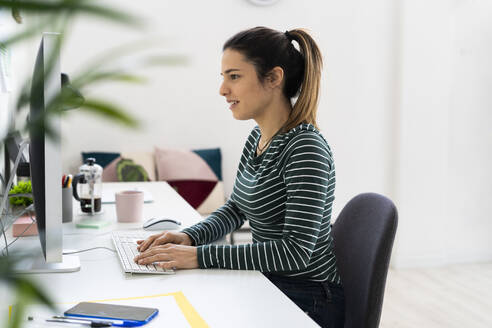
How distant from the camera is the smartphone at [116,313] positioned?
3.05ft

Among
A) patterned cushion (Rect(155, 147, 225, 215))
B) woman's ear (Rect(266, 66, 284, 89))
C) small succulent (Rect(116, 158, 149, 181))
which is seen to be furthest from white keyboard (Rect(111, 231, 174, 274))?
patterned cushion (Rect(155, 147, 225, 215))

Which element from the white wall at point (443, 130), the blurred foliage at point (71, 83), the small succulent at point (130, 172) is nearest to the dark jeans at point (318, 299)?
the blurred foliage at point (71, 83)

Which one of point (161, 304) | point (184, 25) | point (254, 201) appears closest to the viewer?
point (161, 304)

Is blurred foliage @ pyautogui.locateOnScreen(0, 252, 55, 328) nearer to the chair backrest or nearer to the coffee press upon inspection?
the chair backrest

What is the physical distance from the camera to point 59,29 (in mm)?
259

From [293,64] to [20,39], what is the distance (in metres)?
1.30

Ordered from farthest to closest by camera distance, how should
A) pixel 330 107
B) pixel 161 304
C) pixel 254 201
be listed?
pixel 330 107
pixel 254 201
pixel 161 304

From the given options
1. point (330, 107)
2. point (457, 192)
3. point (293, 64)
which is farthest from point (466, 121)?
point (293, 64)

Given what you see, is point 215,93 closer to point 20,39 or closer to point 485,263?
point 485,263

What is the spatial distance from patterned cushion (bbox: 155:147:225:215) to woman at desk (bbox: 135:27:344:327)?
1773 mm

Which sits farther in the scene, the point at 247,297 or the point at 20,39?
the point at 247,297

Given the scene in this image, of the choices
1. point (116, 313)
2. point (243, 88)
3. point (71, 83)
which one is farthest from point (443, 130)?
point (71, 83)

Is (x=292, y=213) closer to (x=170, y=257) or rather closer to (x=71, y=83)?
(x=170, y=257)

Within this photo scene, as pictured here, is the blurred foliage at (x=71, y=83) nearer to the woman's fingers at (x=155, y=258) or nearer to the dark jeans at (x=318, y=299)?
the woman's fingers at (x=155, y=258)
